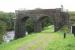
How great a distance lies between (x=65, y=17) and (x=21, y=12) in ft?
38.8

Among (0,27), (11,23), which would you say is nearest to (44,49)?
(0,27)

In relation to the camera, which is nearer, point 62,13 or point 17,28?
point 62,13

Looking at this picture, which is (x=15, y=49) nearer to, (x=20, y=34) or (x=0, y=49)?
(x=0, y=49)

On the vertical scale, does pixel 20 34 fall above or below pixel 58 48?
below

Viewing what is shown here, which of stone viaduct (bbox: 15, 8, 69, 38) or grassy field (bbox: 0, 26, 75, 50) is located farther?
stone viaduct (bbox: 15, 8, 69, 38)

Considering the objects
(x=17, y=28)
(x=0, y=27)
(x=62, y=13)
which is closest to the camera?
(x=0, y=27)

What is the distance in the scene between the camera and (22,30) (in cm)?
6594

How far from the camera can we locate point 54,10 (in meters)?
54.9

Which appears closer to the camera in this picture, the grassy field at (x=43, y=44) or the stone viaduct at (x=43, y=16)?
the grassy field at (x=43, y=44)

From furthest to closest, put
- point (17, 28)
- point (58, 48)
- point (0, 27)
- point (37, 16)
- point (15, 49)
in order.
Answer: point (17, 28) → point (37, 16) → point (0, 27) → point (15, 49) → point (58, 48)

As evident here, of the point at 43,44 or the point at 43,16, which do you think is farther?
the point at 43,16

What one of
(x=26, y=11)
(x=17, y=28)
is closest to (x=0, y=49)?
(x=26, y=11)

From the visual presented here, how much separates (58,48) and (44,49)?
1527 mm

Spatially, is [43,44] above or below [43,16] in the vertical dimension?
below
